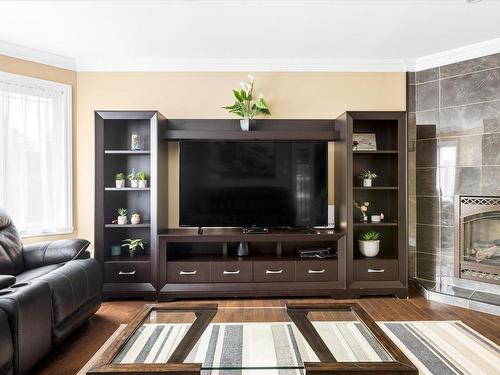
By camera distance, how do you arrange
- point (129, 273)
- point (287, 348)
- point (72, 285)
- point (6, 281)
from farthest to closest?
point (129, 273) < point (72, 285) < point (6, 281) < point (287, 348)

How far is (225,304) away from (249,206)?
0.98 meters

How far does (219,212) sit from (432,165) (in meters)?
2.32

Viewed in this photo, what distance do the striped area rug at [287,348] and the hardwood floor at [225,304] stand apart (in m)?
A: 0.22

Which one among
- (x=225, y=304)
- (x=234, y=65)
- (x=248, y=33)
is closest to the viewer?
(x=248, y=33)

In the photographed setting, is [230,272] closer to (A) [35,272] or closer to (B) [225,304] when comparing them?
(B) [225,304]

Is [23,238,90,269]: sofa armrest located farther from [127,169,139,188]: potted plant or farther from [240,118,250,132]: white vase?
[240,118,250,132]: white vase

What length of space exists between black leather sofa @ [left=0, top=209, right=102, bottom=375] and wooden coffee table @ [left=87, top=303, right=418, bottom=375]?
592 millimetres

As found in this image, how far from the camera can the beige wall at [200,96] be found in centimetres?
376

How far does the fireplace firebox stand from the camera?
330 centimetres

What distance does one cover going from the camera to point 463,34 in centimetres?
318

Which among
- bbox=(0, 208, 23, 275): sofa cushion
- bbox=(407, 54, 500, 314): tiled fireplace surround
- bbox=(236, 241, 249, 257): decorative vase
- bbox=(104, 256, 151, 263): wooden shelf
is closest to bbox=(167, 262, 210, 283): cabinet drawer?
bbox=(104, 256, 151, 263): wooden shelf

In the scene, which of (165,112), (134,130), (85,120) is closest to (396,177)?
(165,112)

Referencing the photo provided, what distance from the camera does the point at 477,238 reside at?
3.45 meters

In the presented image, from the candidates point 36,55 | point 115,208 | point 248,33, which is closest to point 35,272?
point 115,208
